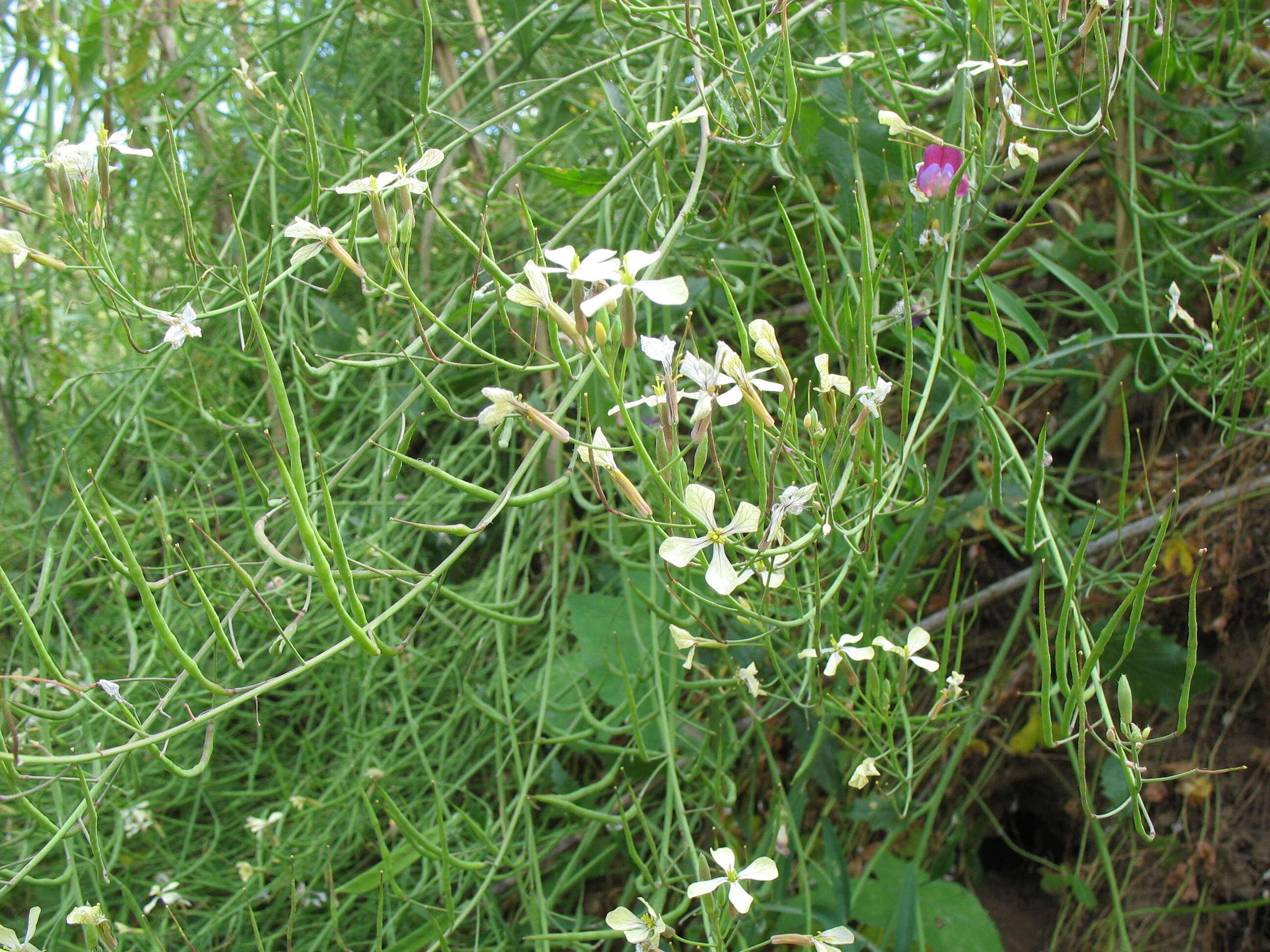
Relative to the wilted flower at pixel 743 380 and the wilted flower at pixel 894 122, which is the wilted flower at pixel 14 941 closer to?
the wilted flower at pixel 743 380

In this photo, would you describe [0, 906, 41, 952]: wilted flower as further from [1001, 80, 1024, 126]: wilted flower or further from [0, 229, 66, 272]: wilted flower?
[1001, 80, 1024, 126]: wilted flower

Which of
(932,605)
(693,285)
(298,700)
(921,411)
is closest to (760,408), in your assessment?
(921,411)

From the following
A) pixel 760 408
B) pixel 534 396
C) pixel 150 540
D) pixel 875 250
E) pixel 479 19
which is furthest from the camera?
pixel 150 540

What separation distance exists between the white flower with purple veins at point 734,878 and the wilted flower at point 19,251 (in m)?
0.52

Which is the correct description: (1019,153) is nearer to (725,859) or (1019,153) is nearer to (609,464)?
(609,464)

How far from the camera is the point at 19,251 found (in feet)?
1.92

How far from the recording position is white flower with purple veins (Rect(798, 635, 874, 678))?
1.92ft

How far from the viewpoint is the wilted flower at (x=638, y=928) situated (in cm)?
53

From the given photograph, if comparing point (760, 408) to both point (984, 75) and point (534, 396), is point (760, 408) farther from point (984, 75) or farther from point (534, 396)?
point (984, 75)

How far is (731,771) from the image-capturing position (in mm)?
938

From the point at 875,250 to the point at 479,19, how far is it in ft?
1.71

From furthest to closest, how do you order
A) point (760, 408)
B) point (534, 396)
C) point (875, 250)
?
point (534, 396) < point (875, 250) < point (760, 408)

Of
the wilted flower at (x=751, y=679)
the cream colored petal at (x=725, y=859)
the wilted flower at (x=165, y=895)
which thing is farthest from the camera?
the wilted flower at (x=165, y=895)

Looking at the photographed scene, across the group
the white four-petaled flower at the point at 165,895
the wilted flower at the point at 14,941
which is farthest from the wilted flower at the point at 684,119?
the white four-petaled flower at the point at 165,895
